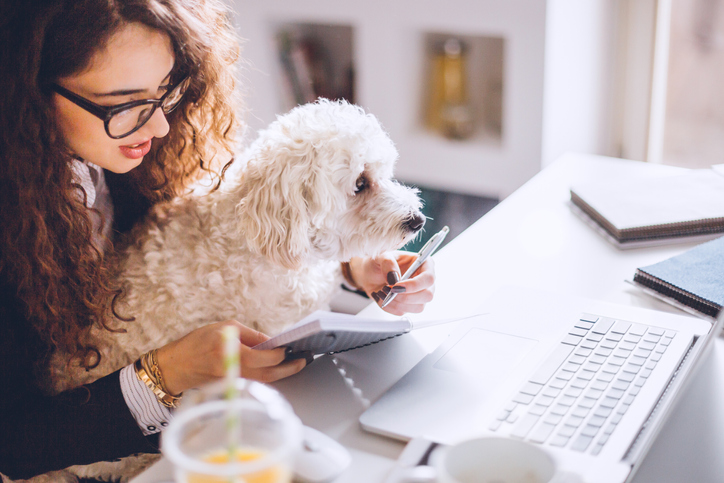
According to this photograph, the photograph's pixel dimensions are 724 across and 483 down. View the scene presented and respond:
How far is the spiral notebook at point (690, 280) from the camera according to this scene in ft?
3.05

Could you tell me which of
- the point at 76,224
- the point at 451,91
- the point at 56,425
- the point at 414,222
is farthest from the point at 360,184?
the point at 451,91

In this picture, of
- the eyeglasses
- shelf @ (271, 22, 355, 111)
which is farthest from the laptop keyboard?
shelf @ (271, 22, 355, 111)

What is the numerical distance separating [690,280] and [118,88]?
87cm

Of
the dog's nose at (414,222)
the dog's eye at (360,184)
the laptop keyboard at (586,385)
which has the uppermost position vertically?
the dog's eye at (360,184)

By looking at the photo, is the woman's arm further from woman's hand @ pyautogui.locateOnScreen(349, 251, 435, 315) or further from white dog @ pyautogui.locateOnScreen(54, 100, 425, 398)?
woman's hand @ pyautogui.locateOnScreen(349, 251, 435, 315)

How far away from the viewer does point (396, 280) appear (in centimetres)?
98

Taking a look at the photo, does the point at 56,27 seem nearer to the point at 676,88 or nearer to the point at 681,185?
the point at 681,185

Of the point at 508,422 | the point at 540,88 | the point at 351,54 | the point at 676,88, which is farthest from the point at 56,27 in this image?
the point at 676,88

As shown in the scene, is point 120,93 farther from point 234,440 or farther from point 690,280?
point 690,280

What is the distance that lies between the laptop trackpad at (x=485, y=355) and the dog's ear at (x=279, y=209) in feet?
0.90

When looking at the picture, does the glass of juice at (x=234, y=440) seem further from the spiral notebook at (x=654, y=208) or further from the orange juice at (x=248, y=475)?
the spiral notebook at (x=654, y=208)

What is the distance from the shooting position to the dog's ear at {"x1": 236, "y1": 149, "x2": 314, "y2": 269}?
0.92 meters

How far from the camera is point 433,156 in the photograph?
2.15 meters

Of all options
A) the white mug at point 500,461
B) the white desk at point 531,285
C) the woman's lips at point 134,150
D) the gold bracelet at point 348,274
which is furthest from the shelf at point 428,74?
the white mug at point 500,461
